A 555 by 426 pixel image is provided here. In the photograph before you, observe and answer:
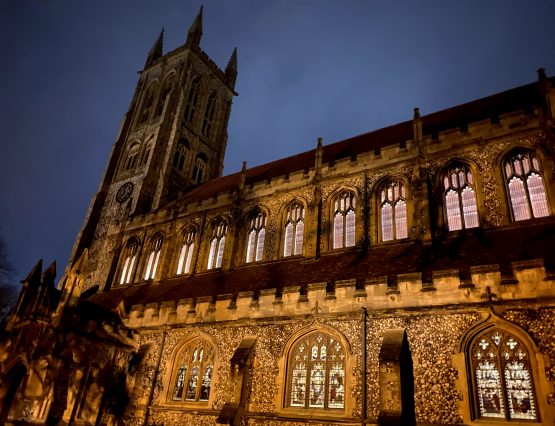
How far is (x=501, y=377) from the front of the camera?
8328 millimetres

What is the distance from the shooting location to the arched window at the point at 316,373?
32.4 feet

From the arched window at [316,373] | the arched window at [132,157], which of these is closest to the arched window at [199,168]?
the arched window at [132,157]

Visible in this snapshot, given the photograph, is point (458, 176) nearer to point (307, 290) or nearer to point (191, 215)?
point (307, 290)

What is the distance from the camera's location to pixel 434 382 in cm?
871

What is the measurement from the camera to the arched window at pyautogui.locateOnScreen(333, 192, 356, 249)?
14.4 m

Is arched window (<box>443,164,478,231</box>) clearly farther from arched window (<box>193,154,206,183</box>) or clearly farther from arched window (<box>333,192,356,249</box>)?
arched window (<box>193,154,206,183</box>)

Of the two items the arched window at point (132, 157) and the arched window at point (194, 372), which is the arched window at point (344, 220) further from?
the arched window at point (132, 157)

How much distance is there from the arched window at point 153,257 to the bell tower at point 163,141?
2.94m

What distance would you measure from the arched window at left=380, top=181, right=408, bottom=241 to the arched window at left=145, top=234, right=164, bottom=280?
36.3ft

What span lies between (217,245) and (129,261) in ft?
19.4

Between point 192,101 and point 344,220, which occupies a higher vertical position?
point 192,101

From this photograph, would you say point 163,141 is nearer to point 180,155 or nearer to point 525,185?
point 180,155

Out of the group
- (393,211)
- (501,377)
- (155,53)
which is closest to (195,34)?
(155,53)

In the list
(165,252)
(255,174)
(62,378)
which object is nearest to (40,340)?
(62,378)
